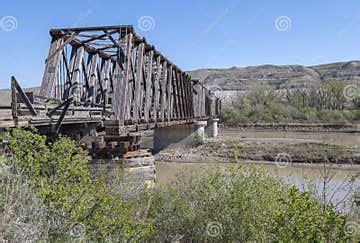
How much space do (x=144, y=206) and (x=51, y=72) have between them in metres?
7.38

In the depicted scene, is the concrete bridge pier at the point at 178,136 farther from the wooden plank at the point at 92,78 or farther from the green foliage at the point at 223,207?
the green foliage at the point at 223,207

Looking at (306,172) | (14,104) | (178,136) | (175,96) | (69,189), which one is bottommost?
(306,172)

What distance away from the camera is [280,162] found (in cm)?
3462

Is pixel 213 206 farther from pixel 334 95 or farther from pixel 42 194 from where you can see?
pixel 334 95

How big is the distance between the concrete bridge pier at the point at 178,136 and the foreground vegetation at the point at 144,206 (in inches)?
1282

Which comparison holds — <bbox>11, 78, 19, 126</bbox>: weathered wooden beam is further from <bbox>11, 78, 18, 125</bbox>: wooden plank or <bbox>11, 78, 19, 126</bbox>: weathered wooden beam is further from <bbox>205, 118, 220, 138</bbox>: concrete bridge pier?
<bbox>205, 118, 220, 138</bbox>: concrete bridge pier

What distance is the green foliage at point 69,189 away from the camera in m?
6.49

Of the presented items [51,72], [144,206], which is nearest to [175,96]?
[51,72]

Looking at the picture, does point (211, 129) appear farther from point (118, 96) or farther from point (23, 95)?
point (23, 95)

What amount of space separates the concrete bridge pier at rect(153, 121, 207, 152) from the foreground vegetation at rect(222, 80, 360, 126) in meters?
26.2

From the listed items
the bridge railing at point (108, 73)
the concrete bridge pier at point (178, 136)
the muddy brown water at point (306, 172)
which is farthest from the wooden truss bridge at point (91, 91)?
the concrete bridge pier at point (178, 136)

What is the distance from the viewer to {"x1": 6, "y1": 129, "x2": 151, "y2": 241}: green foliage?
649 centimetres

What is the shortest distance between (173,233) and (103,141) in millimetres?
4602

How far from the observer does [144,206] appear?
9422 mm
